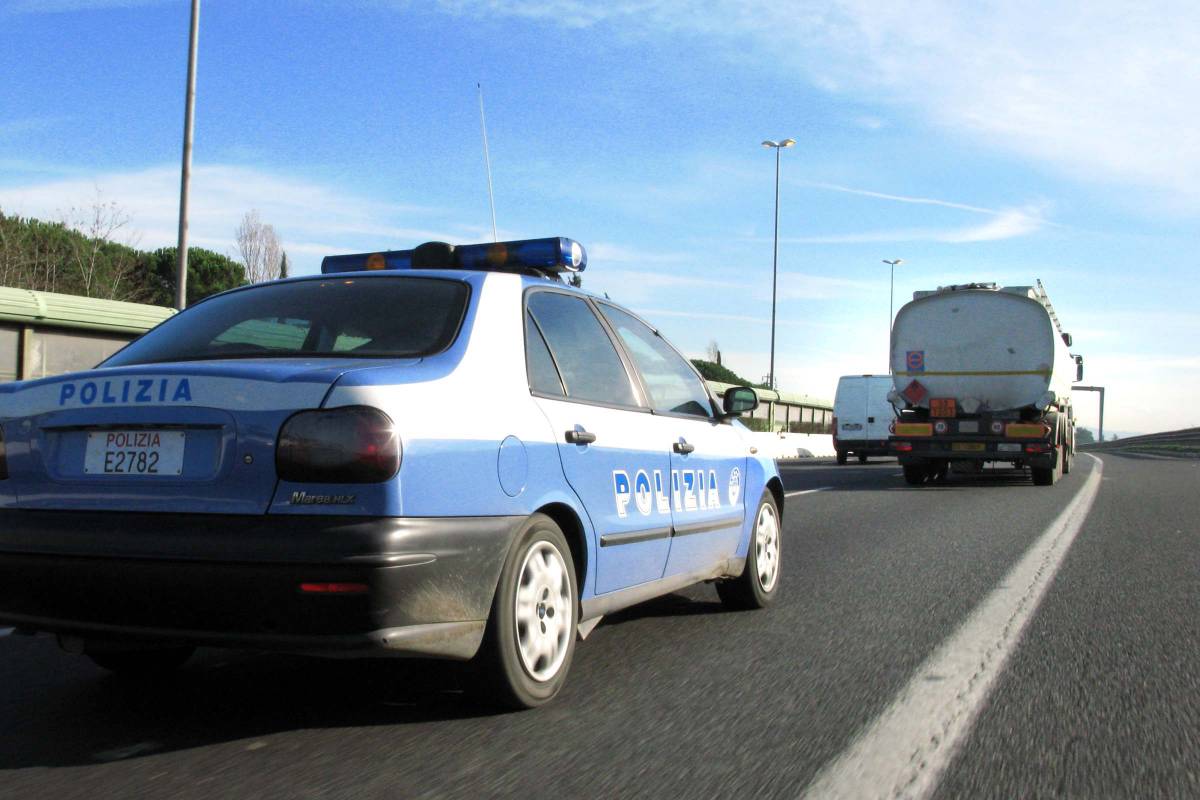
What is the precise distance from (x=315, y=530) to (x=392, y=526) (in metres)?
0.21

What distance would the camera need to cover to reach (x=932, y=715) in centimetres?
379

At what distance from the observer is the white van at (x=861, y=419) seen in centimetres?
2922

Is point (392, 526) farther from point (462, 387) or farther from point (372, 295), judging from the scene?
point (372, 295)

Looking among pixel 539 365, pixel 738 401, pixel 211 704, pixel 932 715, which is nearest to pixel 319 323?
pixel 539 365

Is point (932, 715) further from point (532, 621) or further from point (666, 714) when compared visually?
point (532, 621)

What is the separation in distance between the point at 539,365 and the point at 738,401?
1.72m

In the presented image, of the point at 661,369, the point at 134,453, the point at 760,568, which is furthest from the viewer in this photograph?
the point at 760,568

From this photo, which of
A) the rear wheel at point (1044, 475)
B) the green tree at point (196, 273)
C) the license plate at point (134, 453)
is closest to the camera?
the license plate at point (134, 453)

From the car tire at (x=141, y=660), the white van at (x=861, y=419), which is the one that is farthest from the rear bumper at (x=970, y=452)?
the car tire at (x=141, y=660)

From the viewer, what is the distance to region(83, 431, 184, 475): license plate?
3.41 metres

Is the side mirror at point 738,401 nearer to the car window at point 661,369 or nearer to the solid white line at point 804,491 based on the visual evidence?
the car window at point 661,369

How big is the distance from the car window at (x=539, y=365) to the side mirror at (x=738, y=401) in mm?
1551

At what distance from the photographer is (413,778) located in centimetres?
313

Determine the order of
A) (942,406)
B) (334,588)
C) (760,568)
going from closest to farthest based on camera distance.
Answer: (334,588), (760,568), (942,406)
